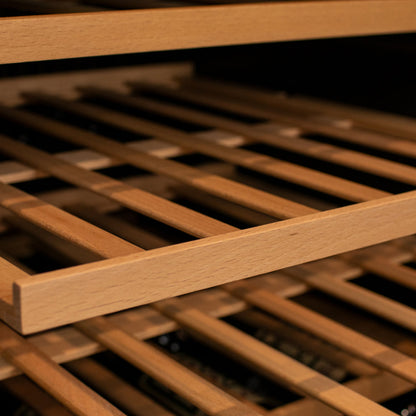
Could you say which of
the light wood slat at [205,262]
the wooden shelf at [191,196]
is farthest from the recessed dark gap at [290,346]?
the light wood slat at [205,262]

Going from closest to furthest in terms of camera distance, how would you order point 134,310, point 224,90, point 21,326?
point 21,326, point 134,310, point 224,90

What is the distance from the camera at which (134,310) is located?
3.34ft

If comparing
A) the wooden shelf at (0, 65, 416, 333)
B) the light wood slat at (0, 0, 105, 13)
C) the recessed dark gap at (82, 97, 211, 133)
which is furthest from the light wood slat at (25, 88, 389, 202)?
the light wood slat at (0, 0, 105, 13)

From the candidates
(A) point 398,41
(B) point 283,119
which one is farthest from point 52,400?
(A) point 398,41

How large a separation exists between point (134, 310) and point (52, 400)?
0.14m

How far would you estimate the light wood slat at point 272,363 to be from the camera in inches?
31.3

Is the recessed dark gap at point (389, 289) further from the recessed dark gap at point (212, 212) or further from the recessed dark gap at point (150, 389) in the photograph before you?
the recessed dark gap at point (150, 389)

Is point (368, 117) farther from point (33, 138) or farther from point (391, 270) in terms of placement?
point (33, 138)

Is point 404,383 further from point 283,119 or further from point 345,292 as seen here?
point 283,119

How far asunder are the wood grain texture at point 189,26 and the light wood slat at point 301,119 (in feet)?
0.61

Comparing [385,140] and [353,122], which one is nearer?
[385,140]

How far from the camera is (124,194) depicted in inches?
34.1

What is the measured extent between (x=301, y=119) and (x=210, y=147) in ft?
0.74

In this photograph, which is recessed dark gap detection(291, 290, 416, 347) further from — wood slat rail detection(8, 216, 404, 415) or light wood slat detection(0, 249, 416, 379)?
wood slat rail detection(8, 216, 404, 415)
